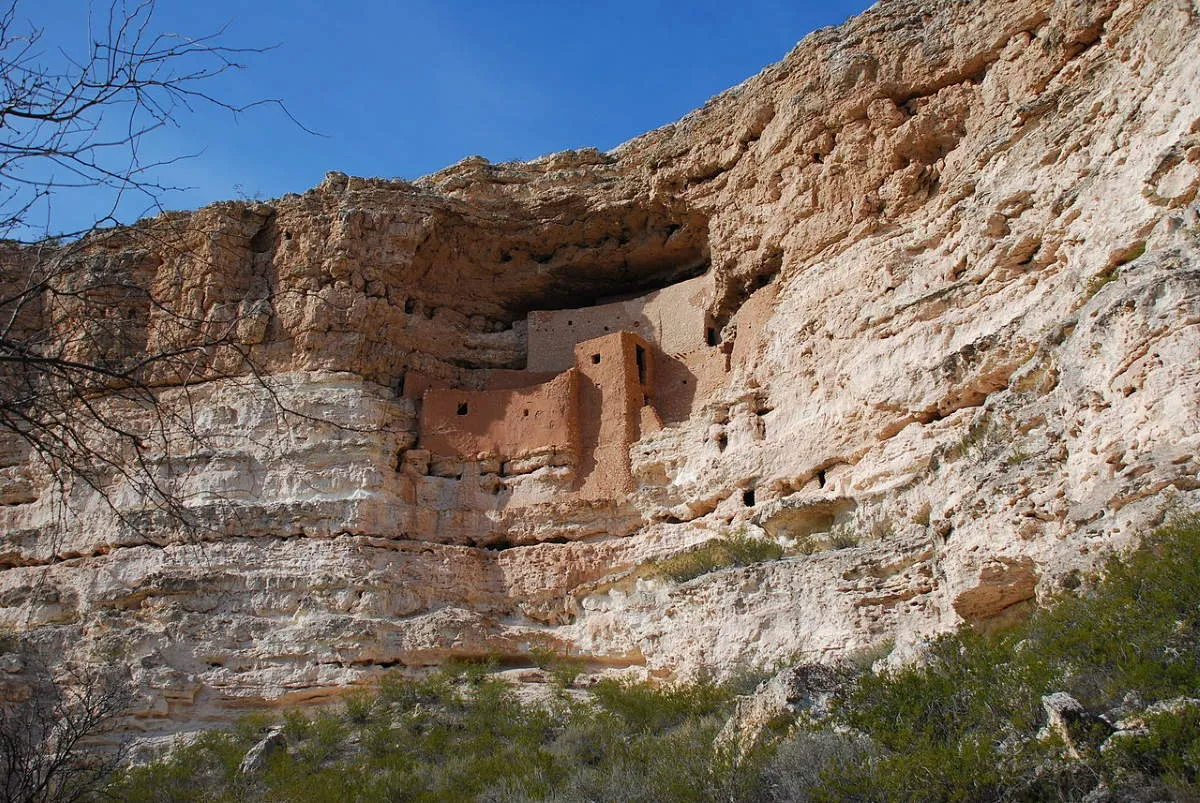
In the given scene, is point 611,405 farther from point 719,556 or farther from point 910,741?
point 910,741

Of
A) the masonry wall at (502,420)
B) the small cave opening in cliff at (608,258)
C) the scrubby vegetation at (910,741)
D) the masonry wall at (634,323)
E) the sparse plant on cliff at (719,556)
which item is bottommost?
the scrubby vegetation at (910,741)

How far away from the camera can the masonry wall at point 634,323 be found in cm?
1917

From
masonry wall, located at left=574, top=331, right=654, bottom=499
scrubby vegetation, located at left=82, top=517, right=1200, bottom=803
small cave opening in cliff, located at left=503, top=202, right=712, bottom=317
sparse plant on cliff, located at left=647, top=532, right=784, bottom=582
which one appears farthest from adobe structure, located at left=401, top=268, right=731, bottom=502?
scrubby vegetation, located at left=82, top=517, right=1200, bottom=803

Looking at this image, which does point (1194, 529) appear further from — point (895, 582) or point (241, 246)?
point (241, 246)

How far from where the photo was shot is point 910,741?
279 inches

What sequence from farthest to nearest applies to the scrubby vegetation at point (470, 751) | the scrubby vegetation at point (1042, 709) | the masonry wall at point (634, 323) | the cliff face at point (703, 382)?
the masonry wall at point (634, 323), the cliff face at point (703, 382), the scrubby vegetation at point (470, 751), the scrubby vegetation at point (1042, 709)

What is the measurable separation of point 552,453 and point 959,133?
7.56m

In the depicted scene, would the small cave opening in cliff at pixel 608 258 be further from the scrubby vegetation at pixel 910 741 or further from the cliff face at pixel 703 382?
the scrubby vegetation at pixel 910 741

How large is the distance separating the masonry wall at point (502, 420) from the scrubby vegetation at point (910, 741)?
6.01m

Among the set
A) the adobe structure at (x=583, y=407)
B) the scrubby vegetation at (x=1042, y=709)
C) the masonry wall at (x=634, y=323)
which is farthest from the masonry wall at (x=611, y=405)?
the scrubby vegetation at (x=1042, y=709)

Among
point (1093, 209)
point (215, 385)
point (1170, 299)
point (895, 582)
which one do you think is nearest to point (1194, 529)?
point (1170, 299)

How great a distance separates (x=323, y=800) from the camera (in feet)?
35.3

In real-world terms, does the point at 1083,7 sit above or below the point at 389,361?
above

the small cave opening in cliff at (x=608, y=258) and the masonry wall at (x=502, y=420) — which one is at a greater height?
the small cave opening in cliff at (x=608, y=258)
